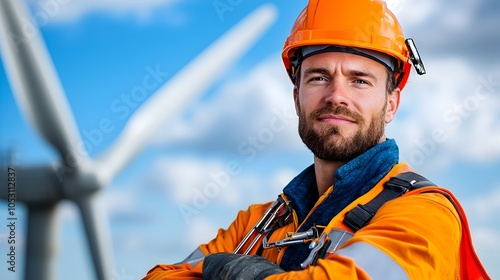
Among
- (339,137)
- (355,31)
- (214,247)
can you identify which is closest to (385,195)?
(339,137)

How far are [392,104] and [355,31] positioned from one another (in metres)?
0.85

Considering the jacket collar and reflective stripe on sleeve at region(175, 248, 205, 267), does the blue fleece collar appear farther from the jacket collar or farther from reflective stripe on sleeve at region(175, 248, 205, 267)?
reflective stripe on sleeve at region(175, 248, 205, 267)

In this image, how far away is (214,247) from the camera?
646 centimetres

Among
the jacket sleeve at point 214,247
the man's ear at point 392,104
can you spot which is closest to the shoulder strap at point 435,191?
the man's ear at point 392,104

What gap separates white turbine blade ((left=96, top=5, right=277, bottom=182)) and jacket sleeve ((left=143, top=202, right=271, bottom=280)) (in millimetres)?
5008

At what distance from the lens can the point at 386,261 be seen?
4.52 meters

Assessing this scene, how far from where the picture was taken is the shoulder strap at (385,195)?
5109 millimetres

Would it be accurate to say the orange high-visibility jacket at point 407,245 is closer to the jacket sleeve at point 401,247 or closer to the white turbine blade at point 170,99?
the jacket sleeve at point 401,247

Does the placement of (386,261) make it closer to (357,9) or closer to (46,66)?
(357,9)

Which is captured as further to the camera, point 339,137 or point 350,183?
point 339,137

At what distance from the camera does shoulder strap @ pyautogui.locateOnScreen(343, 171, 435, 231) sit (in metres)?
5.11

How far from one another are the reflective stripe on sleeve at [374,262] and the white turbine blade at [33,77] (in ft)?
20.3

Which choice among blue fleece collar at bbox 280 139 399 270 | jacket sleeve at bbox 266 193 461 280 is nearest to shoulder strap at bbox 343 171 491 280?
jacket sleeve at bbox 266 193 461 280

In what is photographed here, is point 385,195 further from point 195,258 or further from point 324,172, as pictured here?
point 195,258
